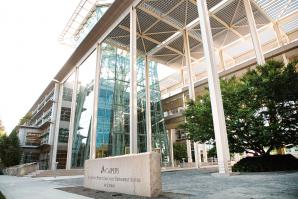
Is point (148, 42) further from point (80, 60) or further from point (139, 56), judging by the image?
point (80, 60)

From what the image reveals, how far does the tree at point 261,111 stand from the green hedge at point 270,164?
57 cm

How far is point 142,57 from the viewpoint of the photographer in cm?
3291

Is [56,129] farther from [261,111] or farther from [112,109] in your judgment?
[261,111]

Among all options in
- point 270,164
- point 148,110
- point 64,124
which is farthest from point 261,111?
point 64,124

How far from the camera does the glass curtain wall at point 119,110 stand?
27312 mm

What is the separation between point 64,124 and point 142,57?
19746 millimetres

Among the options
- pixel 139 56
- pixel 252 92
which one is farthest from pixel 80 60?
pixel 252 92

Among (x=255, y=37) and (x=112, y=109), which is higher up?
(x=255, y=37)

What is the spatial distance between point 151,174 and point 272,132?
8029mm

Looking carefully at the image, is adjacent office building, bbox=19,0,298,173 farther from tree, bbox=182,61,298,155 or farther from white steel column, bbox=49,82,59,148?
tree, bbox=182,61,298,155

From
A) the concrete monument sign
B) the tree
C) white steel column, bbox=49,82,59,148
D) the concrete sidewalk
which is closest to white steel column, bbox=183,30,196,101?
the tree

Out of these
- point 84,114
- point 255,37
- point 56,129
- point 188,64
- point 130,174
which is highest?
point 188,64

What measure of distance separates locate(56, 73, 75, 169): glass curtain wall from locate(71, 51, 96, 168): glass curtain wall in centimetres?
380

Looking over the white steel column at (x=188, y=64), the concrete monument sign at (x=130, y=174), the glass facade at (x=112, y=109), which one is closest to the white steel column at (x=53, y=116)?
the glass facade at (x=112, y=109)
